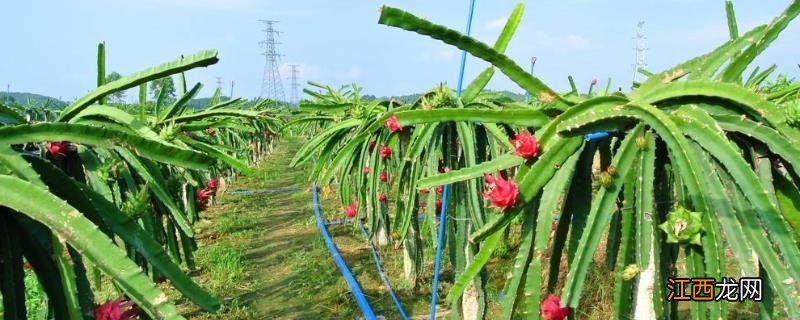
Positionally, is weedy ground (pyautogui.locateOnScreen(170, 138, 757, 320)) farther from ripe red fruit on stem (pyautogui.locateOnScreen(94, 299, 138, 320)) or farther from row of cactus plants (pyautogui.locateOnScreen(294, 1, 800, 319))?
ripe red fruit on stem (pyautogui.locateOnScreen(94, 299, 138, 320))

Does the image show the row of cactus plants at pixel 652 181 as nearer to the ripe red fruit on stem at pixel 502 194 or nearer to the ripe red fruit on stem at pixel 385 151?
the ripe red fruit on stem at pixel 502 194

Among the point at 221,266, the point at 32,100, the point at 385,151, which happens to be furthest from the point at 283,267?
the point at 32,100

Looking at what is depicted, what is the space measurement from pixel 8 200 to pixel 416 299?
10.8 ft

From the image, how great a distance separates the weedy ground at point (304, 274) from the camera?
3689mm

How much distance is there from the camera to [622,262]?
50.0 inches

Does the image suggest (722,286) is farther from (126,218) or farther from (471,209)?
(471,209)

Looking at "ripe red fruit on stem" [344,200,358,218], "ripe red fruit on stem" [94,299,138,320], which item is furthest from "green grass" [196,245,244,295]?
"ripe red fruit on stem" [94,299,138,320]

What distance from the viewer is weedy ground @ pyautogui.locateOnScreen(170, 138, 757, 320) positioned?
369 cm

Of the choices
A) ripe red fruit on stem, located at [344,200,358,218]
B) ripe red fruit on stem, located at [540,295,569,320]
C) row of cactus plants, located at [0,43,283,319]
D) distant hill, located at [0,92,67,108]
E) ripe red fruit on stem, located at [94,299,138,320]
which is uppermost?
distant hill, located at [0,92,67,108]

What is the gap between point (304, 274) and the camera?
15.9 ft

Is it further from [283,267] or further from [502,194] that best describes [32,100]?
[502,194]

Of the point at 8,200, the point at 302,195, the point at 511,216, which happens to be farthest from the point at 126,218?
the point at 302,195

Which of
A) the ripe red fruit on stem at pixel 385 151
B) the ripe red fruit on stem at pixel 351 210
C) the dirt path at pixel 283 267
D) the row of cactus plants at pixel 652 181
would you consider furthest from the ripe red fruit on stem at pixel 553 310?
the ripe red fruit on stem at pixel 351 210

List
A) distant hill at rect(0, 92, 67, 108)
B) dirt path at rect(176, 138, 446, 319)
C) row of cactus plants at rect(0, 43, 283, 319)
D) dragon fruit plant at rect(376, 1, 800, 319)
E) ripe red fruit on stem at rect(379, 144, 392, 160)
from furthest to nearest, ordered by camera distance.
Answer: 1. distant hill at rect(0, 92, 67, 108)
2. dirt path at rect(176, 138, 446, 319)
3. ripe red fruit on stem at rect(379, 144, 392, 160)
4. dragon fruit plant at rect(376, 1, 800, 319)
5. row of cactus plants at rect(0, 43, 283, 319)
